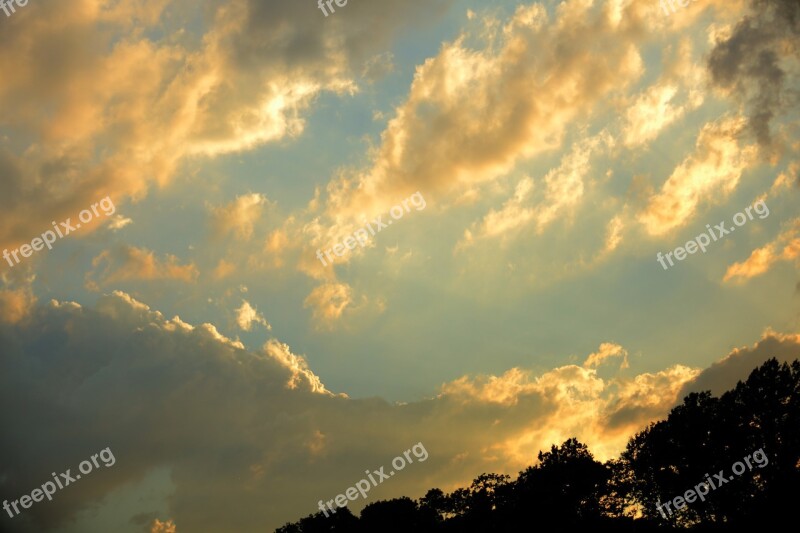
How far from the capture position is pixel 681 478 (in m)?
77.1

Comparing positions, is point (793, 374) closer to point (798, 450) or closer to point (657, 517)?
point (798, 450)

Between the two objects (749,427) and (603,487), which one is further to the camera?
(603,487)

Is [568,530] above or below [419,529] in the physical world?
below

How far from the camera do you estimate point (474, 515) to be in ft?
355

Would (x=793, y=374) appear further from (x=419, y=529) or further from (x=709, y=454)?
(x=419, y=529)

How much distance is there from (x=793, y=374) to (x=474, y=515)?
202 feet

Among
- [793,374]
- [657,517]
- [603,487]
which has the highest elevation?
[793,374]

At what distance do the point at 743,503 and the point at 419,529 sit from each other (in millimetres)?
66616

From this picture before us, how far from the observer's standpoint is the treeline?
224 feet

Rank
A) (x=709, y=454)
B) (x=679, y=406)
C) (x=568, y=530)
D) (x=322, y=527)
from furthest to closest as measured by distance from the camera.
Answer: (x=322, y=527) < (x=568, y=530) < (x=679, y=406) < (x=709, y=454)

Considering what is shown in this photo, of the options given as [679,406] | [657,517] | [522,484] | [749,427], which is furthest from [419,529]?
[749,427]

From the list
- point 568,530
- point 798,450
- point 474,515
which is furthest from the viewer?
point 474,515

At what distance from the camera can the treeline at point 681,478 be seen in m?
68.3

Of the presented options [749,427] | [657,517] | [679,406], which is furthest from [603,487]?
[749,427]
